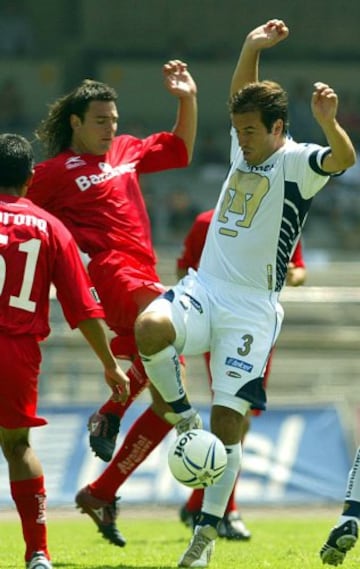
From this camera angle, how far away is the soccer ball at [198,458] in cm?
740

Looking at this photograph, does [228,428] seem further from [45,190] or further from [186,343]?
[45,190]

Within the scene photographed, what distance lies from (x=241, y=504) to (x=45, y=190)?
5373mm

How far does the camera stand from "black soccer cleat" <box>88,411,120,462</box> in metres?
8.34

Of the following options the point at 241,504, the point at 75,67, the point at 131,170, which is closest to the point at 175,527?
the point at 241,504

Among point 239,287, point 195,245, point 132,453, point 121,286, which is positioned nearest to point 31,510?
point 239,287

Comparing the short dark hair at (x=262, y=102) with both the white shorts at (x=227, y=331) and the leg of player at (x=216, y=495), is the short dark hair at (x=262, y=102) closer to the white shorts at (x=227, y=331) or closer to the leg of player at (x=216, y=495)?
the white shorts at (x=227, y=331)

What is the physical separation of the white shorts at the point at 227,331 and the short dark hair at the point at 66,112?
159 cm

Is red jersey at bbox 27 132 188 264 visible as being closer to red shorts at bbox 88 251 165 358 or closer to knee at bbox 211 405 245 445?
red shorts at bbox 88 251 165 358

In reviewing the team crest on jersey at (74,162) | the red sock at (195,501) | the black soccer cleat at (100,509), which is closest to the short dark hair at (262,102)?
the team crest on jersey at (74,162)

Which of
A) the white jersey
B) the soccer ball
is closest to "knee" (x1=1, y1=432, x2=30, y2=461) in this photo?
the soccer ball

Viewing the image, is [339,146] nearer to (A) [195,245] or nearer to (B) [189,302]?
(B) [189,302]

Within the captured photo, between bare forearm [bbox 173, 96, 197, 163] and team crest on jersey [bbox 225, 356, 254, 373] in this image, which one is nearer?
team crest on jersey [bbox 225, 356, 254, 373]

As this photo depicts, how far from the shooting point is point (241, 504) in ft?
43.7

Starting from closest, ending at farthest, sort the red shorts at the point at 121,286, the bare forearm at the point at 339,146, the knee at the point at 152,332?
the bare forearm at the point at 339,146 → the knee at the point at 152,332 → the red shorts at the point at 121,286
